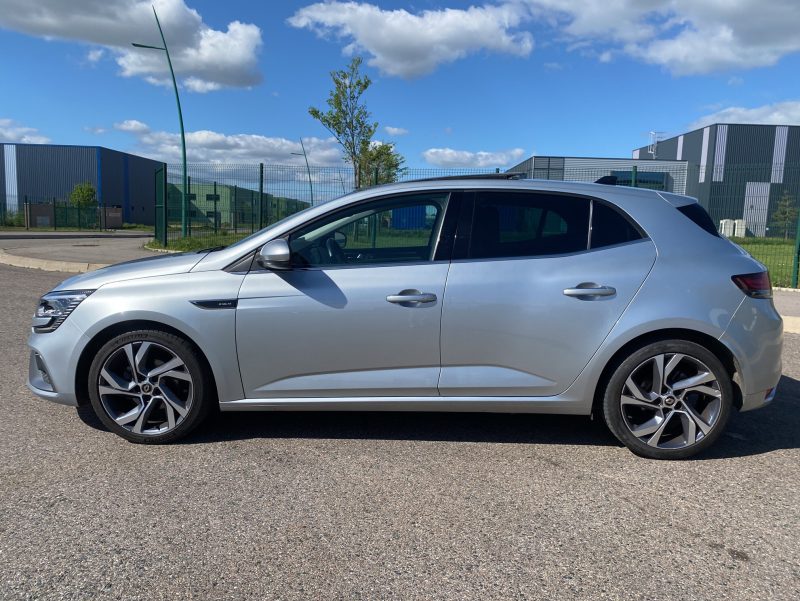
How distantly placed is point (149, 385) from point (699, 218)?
3.59 metres

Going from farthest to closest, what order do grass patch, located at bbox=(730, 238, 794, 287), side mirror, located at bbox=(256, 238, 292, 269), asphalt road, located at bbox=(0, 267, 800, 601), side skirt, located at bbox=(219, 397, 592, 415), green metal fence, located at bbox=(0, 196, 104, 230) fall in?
green metal fence, located at bbox=(0, 196, 104, 230) → grass patch, located at bbox=(730, 238, 794, 287) → side skirt, located at bbox=(219, 397, 592, 415) → side mirror, located at bbox=(256, 238, 292, 269) → asphalt road, located at bbox=(0, 267, 800, 601)

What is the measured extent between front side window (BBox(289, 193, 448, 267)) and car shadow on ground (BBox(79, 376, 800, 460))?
120cm

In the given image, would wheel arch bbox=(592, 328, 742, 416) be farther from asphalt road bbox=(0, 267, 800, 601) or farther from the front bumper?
the front bumper

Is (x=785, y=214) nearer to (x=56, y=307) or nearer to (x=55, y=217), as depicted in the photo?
(x=56, y=307)

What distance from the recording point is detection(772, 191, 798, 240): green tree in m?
12.6

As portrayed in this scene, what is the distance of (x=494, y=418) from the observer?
4418 mm

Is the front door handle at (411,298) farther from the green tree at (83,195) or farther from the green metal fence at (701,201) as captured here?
the green tree at (83,195)

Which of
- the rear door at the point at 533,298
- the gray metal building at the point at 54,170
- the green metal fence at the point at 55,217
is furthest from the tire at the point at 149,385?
the gray metal building at the point at 54,170

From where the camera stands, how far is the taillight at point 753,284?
358 cm

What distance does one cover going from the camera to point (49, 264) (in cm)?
1429

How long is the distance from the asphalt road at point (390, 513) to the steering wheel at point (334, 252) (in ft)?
3.85

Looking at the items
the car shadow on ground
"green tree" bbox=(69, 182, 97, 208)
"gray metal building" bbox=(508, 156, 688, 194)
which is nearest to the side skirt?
the car shadow on ground

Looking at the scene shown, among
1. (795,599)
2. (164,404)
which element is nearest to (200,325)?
(164,404)

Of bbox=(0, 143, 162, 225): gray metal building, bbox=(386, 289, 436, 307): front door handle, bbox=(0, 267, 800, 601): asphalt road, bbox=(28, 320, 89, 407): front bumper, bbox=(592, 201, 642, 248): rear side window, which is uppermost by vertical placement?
bbox=(0, 143, 162, 225): gray metal building
